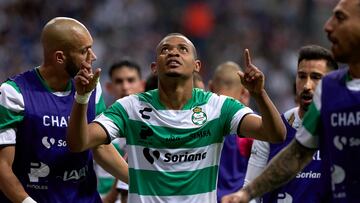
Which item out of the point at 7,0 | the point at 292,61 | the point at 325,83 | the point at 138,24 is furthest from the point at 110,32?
the point at 325,83

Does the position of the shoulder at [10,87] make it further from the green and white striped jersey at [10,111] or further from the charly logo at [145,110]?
the charly logo at [145,110]

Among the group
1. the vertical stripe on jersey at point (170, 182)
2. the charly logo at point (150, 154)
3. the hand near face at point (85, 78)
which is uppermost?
the hand near face at point (85, 78)

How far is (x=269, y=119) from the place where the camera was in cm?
680

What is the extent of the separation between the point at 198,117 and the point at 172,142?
0.91ft

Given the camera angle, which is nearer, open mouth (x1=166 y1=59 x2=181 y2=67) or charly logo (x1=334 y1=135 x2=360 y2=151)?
charly logo (x1=334 y1=135 x2=360 y2=151)

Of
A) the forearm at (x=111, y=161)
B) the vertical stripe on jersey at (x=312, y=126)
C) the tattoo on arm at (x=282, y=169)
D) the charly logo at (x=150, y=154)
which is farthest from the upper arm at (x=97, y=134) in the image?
the vertical stripe on jersey at (x=312, y=126)

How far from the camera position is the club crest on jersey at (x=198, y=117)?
7.25 m

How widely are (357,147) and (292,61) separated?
14.2 m

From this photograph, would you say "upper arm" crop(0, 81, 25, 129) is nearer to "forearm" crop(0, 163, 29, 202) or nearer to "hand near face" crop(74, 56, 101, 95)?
"forearm" crop(0, 163, 29, 202)

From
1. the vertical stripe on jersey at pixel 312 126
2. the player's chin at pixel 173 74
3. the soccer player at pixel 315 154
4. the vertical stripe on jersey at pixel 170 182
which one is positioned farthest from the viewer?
the soccer player at pixel 315 154

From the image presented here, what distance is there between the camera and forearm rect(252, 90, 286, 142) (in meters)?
6.74

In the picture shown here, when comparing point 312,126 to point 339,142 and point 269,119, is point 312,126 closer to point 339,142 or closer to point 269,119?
point 339,142

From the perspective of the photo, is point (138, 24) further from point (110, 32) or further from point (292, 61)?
point (292, 61)

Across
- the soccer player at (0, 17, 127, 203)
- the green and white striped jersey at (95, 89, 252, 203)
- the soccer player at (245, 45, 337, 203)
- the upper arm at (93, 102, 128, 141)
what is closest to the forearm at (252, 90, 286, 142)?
the green and white striped jersey at (95, 89, 252, 203)
